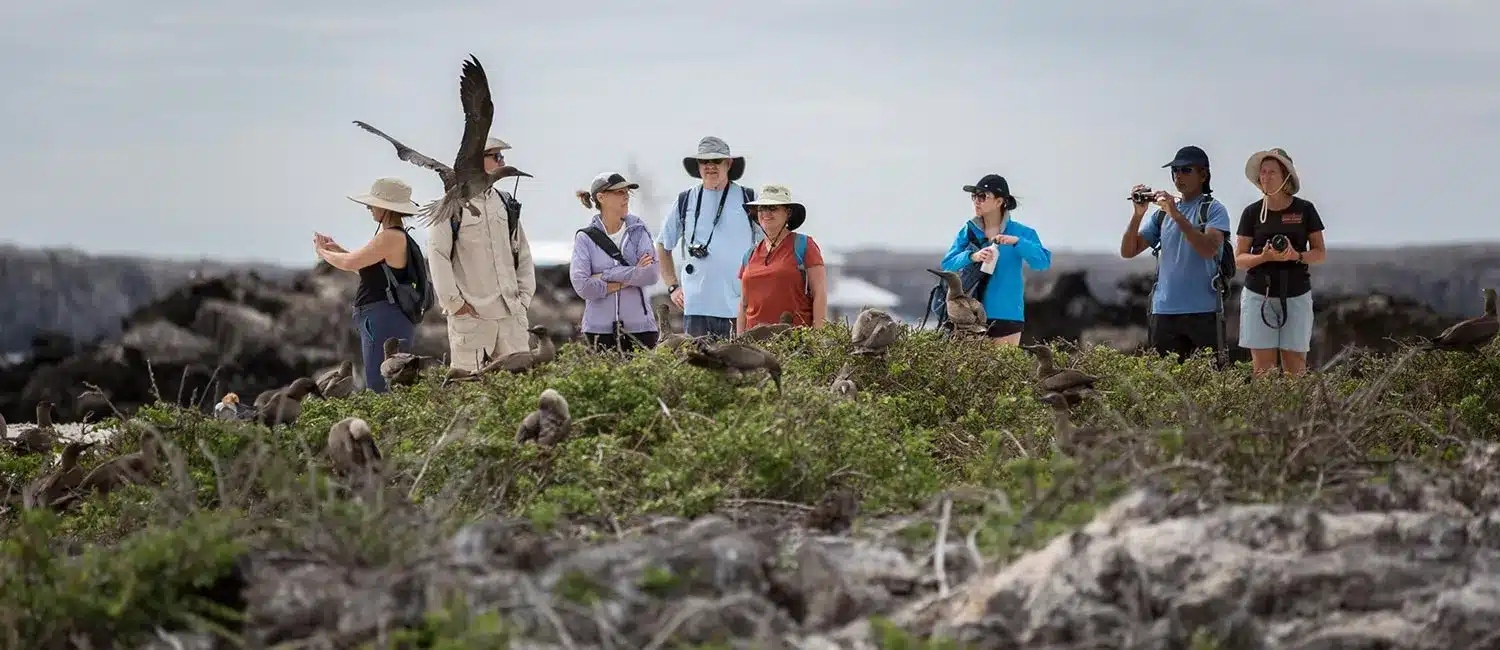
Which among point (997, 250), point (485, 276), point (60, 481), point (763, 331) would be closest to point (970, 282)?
point (997, 250)

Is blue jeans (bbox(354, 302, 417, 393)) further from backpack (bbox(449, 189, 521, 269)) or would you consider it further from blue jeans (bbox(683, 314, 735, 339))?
blue jeans (bbox(683, 314, 735, 339))

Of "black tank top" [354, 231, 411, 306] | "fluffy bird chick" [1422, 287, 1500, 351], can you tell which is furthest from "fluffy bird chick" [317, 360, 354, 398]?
"fluffy bird chick" [1422, 287, 1500, 351]

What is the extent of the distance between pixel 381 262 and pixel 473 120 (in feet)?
3.48

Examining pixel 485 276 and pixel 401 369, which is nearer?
pixel 401 369

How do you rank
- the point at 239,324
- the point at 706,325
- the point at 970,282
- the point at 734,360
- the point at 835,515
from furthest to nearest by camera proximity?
the point at 239,324, the point at 706,325, the point at 970,282, the point at 734,360, the point at 835,515

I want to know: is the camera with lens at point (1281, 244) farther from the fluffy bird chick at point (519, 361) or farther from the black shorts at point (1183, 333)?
the fluffy bird chick at point (519, 361)

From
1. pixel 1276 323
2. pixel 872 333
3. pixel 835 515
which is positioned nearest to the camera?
pixel 835 515

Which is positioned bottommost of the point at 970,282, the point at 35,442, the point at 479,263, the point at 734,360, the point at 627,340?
the point at 35,442

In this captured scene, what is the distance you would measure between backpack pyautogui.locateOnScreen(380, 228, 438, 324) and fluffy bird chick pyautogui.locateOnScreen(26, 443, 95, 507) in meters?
2.09

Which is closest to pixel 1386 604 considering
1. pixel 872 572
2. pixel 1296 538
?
pixel 1296 538

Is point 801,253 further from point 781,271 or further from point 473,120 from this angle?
point 473,120

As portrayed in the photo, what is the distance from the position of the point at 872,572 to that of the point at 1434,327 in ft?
61.5

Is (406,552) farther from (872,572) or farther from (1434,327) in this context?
(1434,327)

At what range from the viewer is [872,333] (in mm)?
10688
